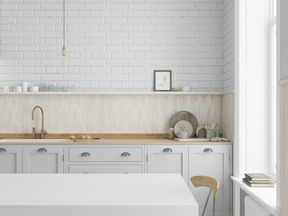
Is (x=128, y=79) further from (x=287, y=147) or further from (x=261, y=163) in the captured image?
(x=287, y=147)

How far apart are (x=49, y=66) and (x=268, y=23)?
3162 millimetres

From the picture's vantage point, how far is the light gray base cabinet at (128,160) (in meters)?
3.92

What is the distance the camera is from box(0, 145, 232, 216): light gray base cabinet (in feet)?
12.8

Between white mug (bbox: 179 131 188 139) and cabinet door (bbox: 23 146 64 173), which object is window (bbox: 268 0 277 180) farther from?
cabinet door (bbox: 23 146 64 173)

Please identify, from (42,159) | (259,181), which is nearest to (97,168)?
(42,159)

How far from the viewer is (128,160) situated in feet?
12.9

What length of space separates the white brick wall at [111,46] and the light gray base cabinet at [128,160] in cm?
110

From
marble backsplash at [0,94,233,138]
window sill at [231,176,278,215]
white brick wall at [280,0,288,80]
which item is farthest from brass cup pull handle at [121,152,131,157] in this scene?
white brick wall at [280,0,288,80]

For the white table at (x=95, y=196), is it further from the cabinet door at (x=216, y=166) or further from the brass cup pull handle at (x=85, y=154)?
the cabinet door at (x=216, y=166)

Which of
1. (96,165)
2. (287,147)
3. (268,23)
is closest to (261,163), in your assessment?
(287,147)

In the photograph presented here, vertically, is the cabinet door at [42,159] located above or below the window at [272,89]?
below

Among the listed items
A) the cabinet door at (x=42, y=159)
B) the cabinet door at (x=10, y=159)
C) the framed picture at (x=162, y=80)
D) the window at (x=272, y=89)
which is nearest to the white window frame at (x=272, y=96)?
the window at (x=272, y=89)

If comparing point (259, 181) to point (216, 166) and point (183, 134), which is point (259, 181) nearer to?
point (216, 166)

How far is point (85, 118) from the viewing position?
459cm
